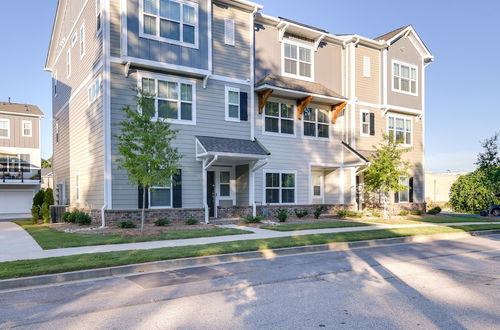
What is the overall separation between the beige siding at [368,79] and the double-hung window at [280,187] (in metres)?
6.61

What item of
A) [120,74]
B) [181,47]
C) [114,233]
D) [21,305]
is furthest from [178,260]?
[181,47]

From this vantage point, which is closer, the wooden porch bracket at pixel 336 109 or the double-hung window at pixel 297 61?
the double-hung window at pixel 297 61

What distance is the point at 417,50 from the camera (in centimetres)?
2489

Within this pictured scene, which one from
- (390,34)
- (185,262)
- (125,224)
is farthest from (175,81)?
(390,34)

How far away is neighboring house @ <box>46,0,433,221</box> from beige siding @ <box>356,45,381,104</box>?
64 millimetres

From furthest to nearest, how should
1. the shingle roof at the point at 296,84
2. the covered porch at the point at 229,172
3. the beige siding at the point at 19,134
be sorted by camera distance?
the beige siding at the point at 19,134, the shingle roof at the point at 296,84, the covered porch at the point at 229,172

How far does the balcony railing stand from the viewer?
31.6 metres

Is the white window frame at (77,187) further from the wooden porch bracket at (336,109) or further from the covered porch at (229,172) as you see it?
the wooden porch bracket at (336,109)

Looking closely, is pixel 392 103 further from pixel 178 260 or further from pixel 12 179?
pixel 12 179

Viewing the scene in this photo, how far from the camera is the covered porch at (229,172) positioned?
16.7 meters

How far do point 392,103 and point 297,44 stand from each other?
7.24 metres

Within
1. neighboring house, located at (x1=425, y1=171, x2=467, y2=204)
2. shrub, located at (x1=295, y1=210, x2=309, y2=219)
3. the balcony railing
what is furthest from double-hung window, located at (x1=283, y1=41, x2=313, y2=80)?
neighboring house, located at (x1=425, y1=171, x2=467, y2=204)

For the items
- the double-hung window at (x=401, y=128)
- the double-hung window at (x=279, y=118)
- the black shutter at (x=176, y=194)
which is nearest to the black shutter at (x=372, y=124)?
the double-hung window at (x=401, y=128)

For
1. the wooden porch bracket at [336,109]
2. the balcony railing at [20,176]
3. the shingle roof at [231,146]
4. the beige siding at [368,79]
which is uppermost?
the beige siding at [368,79]
